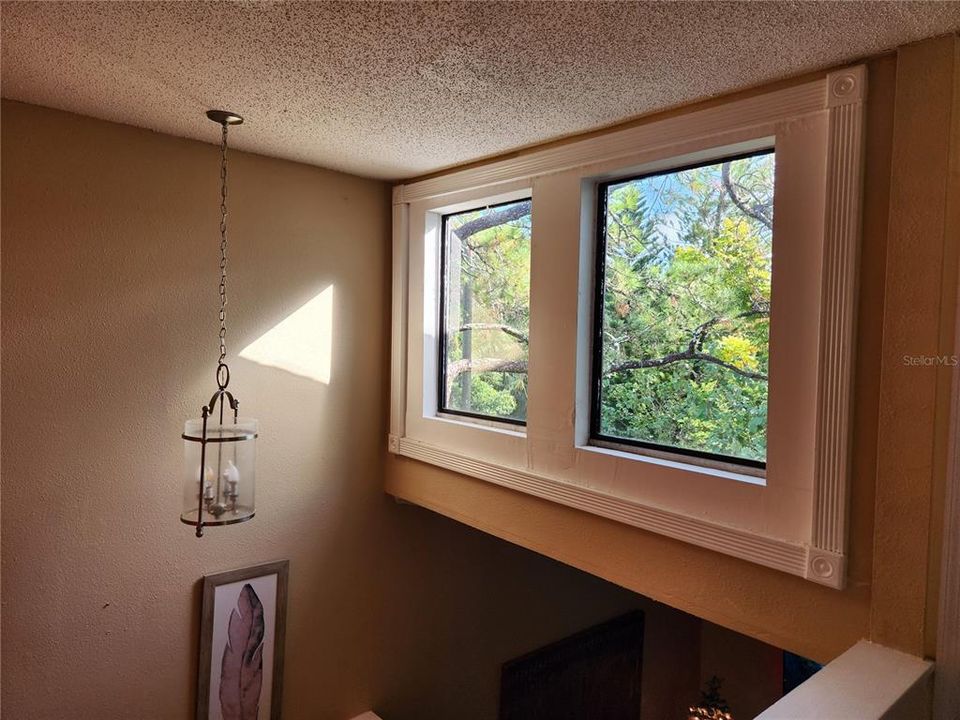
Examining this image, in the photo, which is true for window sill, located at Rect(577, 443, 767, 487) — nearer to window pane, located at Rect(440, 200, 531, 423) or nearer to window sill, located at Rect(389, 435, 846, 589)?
window sill, located at Rect(389, 435, 846, 589)

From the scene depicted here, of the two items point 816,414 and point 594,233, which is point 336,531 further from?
point 816,414

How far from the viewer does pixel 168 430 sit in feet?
8.13

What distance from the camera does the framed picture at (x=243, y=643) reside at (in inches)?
102

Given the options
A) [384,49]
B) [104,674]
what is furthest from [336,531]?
[384,49]

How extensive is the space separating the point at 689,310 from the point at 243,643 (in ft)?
7.24

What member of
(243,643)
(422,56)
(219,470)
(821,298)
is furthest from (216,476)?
(821,298)

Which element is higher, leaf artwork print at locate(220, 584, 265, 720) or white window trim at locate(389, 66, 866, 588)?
white window trim at locate(389, 66, 866, 588)

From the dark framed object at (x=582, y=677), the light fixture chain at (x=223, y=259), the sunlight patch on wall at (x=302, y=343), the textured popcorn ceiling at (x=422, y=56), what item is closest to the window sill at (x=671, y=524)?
the sunlight patch on wall at (x=302, y=343)

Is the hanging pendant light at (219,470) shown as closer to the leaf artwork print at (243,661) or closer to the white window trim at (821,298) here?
the leaf artwork print at (243,661)

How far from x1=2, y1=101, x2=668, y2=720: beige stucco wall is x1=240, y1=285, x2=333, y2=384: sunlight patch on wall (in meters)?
0.03

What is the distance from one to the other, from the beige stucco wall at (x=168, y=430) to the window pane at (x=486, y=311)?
36 centimetres

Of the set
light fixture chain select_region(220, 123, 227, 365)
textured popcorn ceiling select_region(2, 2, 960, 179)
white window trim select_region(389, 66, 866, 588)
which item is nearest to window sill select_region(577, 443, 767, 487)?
white window trim select_region(389, 66, 866, 588)

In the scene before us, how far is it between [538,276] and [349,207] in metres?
1.05

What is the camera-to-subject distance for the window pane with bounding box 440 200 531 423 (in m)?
2.62
